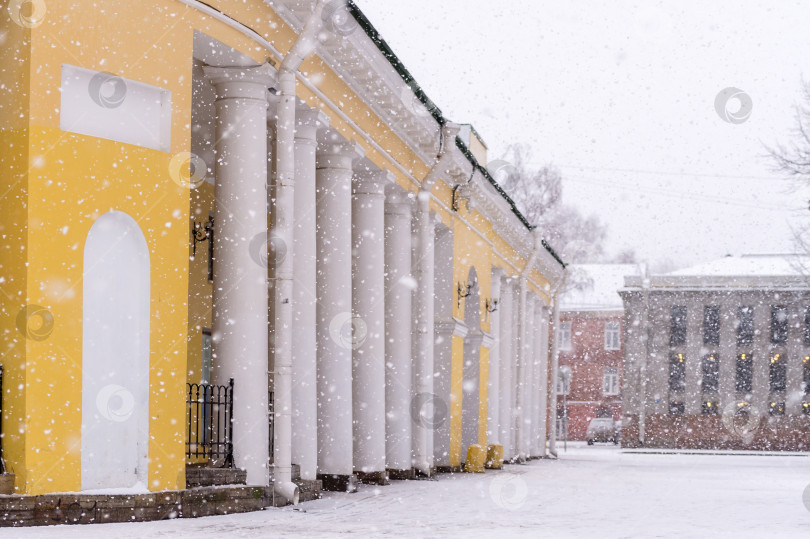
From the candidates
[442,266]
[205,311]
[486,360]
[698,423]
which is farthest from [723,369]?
[205,311]

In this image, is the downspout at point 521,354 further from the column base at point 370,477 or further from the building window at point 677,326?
the building window at point 677,326

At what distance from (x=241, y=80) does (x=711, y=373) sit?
50512 mm

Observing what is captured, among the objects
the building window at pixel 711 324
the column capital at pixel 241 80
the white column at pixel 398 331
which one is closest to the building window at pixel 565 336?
the building window at pixel 711 324

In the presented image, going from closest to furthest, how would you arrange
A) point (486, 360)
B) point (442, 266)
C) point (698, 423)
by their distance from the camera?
point (442, 266) → point (486, 360) → point (698, 423)

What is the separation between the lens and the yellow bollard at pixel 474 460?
26984 millimetres

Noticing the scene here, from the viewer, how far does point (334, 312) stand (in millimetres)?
18469

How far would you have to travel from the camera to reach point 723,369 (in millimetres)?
61375

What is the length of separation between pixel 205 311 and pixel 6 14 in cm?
798

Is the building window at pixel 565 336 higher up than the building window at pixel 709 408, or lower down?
higher up

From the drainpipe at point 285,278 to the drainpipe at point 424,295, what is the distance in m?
8.16

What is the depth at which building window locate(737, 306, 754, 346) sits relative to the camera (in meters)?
61.2

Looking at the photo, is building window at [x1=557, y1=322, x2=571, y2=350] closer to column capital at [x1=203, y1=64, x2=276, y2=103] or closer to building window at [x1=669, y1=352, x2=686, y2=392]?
building window at [x1=669, y1=352, x2=686, y2=392]

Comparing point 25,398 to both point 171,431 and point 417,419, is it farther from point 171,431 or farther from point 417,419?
point 417,419

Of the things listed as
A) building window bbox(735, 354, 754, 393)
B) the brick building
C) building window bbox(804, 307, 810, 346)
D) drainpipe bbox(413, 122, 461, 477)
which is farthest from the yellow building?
the brick building
